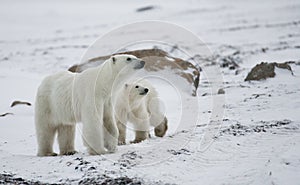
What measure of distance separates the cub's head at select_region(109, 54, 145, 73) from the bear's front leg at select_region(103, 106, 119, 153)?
0.56m

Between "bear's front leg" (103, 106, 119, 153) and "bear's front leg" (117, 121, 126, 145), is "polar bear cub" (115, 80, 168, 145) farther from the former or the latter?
"bear's front leg" (103, 106, 119, 153)

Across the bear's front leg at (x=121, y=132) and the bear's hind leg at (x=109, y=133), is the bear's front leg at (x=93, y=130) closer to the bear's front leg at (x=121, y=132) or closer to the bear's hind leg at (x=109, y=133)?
the bear's hind leg at (x=109, y=133)

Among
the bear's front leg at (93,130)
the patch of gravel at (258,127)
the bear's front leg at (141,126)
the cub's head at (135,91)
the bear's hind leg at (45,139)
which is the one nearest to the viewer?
the bear's front leg at (93,130)

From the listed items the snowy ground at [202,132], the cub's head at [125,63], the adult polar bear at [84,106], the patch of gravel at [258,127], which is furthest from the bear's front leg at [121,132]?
the patch of gravel at [258,127]

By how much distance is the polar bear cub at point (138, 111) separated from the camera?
6.57 metres

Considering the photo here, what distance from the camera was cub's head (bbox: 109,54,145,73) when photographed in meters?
5.23

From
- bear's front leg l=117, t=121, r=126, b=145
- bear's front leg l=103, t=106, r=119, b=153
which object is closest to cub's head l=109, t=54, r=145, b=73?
bear's front leg l=103, t=106, r=119, b=153

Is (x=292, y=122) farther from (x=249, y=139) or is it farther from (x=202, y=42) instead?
(x=202, y=42)

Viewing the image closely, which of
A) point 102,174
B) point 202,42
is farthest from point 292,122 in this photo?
point 202,42

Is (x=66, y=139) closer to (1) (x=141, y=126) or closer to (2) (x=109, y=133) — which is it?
(2) (x=109, y=133)

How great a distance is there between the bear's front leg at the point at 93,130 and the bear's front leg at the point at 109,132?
0.20 meters

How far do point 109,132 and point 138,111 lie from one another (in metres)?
1.60

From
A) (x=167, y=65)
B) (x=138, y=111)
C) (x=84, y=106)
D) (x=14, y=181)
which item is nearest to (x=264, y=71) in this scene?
(x=167, y=65)

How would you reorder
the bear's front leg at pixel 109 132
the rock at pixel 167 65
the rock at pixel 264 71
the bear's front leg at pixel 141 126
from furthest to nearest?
1. the rock at pixel 167 65
2. the rock at pixel 264 71
3. the bear's front leg at pixel 141 126
4. the bear's front leg at pixel 109 132
